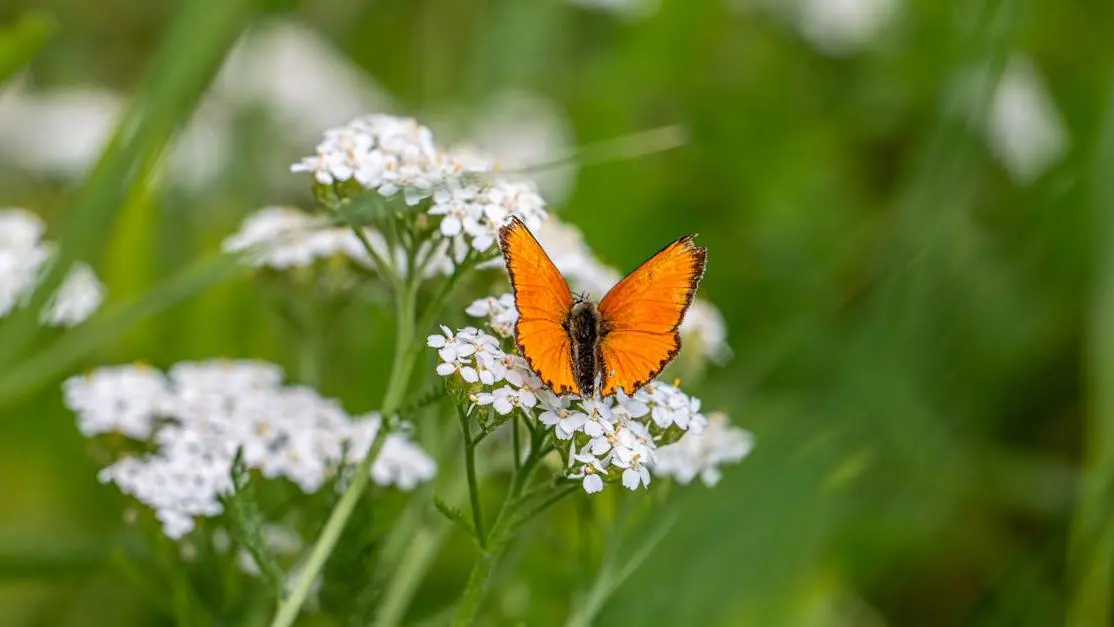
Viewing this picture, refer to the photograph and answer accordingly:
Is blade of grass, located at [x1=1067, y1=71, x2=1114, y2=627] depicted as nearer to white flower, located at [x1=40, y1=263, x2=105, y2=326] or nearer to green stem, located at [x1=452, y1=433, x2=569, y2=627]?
green stem, located at [x1=452, y1=433, x2=569, y2=627]

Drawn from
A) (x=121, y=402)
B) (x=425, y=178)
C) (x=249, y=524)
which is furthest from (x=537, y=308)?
(x=121, y=402)

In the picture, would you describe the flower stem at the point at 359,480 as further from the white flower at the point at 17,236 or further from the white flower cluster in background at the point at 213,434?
the white flower at the point at 17,236

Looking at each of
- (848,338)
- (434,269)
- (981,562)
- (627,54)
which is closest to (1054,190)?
(848,338)

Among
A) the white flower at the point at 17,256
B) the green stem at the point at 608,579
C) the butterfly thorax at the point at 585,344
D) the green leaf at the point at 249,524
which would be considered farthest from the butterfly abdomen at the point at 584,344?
the white flower at the point at 17,256

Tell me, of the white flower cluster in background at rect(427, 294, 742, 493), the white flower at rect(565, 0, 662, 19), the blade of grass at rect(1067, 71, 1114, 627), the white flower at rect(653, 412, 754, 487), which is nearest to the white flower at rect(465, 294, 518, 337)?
the white flower cluster in background at rect(427, 294, 742, 493)

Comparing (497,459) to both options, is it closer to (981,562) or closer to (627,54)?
(981,562)
